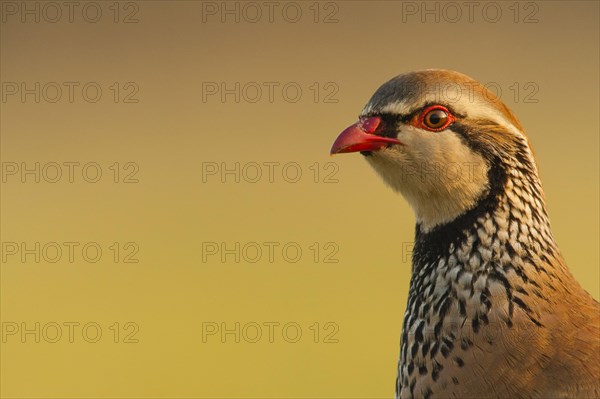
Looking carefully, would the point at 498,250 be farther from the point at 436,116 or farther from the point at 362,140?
the point at 362,140

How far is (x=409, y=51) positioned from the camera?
12742mm

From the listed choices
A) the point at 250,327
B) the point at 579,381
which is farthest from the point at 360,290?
the point at 579,381

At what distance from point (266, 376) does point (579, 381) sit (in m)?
4.99

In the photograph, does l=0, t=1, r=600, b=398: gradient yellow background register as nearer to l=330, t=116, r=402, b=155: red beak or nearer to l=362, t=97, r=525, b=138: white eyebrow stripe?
l=330, t=116, r=402, b=155: red beak

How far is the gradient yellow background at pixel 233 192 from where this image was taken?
8.73 meters

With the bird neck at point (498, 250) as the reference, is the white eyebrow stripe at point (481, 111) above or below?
above

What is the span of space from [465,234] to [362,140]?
544mm

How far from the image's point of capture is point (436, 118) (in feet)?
13.7

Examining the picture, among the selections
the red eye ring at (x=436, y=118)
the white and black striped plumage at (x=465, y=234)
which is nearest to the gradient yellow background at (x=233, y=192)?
the white and black striped plumage at (x=465, y=234)

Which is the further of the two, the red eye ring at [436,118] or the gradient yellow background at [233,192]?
the gradient yellow background at [233,192]

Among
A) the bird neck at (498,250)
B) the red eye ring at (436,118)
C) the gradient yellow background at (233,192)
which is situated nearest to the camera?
the bird neck at (498,250)

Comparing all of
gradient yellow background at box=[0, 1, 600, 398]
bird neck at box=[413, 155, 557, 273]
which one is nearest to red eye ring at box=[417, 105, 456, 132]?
bird neck at box=[413, 155, 557, 273]

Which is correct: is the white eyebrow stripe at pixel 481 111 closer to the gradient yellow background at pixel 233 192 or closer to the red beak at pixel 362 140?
the red beak at pixel 362 140

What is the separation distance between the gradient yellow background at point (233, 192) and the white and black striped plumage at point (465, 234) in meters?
3.81
